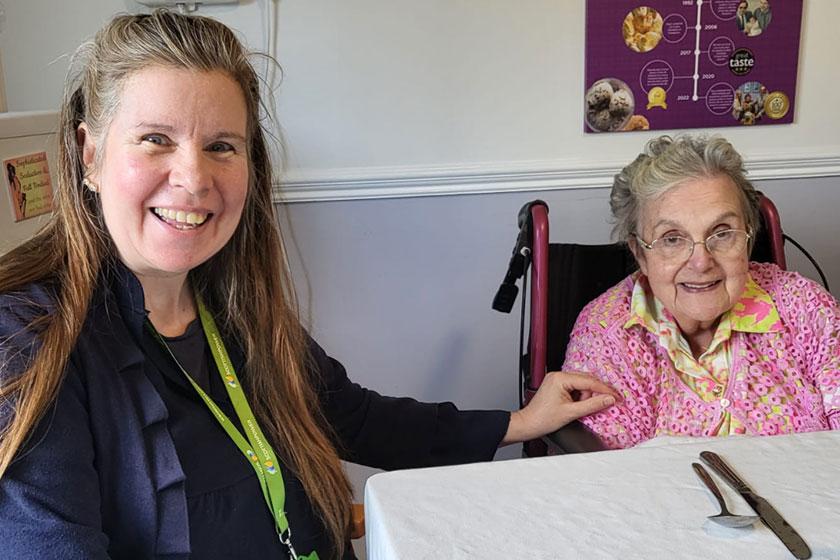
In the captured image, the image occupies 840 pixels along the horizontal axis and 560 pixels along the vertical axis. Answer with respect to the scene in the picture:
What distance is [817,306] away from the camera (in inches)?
64.6

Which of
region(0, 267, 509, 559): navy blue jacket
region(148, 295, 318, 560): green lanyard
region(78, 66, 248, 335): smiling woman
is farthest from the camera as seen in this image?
region(148, 295, 318, 560): green lanyard

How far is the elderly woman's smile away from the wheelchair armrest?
0.33 metres

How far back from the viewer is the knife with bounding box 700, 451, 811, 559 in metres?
0.95

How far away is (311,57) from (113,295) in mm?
1235

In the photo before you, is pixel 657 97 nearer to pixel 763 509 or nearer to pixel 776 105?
pixel 776 105

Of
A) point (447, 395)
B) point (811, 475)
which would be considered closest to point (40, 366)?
point (811, 475)

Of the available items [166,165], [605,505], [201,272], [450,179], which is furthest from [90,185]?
[450,179]

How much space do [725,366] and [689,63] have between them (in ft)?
3.40

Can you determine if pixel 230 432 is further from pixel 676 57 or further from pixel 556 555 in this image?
pixel 676 57

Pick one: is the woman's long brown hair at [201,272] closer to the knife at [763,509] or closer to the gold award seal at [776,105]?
the knife at [763,509]

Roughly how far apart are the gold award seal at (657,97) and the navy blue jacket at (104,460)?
1.58 meters

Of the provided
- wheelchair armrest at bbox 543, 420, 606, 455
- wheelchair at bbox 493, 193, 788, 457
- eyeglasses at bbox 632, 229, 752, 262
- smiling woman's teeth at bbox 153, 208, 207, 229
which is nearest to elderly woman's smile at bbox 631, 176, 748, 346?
eyeglasses at bbox 632, 229, 752, 262

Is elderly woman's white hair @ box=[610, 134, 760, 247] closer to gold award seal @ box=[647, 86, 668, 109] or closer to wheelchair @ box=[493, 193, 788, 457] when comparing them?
wheelchair @ box=[493, 193, 788, 457]

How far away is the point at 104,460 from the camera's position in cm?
99
